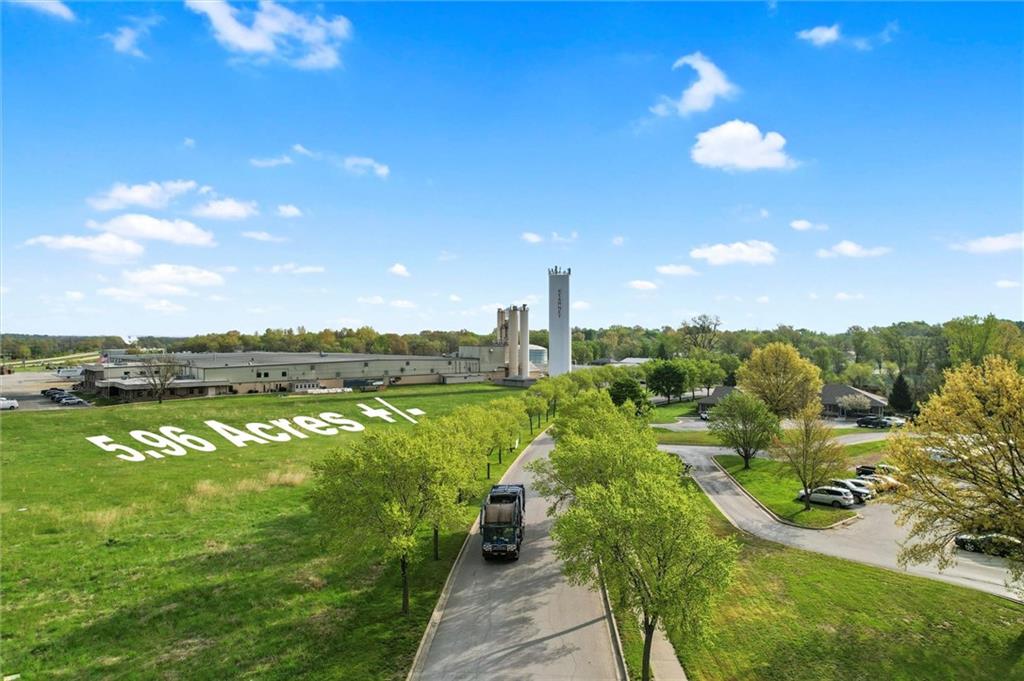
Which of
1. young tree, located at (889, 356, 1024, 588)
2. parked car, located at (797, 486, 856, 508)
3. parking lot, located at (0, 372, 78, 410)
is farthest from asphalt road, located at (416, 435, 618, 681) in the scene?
parking lot, located at (0, 372, 78, 410)

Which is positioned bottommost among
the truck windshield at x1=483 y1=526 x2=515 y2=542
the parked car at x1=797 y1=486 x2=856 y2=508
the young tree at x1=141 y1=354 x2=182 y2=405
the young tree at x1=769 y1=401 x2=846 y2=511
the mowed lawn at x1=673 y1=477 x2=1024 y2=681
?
the mowed lawn at x1=673 y1=477 x2=1024 y2=681

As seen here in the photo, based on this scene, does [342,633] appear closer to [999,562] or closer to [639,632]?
[639,632]

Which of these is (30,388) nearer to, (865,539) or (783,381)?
(865,539)

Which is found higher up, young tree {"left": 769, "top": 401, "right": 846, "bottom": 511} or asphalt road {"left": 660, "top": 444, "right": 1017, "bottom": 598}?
young tree {"left": 769, "top": 401, "right": 846, "bottom": 511}

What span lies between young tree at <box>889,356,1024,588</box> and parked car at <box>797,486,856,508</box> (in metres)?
13.4

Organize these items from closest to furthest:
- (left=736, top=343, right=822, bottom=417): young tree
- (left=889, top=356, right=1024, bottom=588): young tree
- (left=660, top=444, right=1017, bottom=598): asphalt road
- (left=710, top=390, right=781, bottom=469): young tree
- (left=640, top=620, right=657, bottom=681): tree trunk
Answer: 1. (left=640, top=620, right=657, bottom=681): tree trunk
2. (left=889, top=356, right=1024, bottom=588): young tree
3. (left=660, top=444, right=1017, bottom=598): asphalt road
4. (left=710, top=390, right=781, bottom=469): young tree
5. (left=736, top=343, right=822, bottom=417): young tree

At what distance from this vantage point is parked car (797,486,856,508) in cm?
3625

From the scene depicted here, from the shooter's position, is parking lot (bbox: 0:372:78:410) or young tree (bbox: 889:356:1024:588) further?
parking lot (bbox: 0:372:78:410)

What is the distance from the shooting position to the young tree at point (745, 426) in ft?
154

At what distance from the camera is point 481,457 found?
33.8 m

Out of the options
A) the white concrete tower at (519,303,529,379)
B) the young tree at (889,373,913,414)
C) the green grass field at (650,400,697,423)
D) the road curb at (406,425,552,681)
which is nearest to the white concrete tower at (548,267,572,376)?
the white concrete tower at (519,303,529,379)

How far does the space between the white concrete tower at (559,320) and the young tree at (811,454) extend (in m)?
69.2

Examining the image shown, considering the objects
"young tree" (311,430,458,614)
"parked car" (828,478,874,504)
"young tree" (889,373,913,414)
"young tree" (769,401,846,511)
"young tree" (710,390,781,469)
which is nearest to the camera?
"young tree" (311,430,458,614)

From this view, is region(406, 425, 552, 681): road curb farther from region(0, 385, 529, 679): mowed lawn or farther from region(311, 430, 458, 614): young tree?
region(311, 430, 458, 614): young tree
